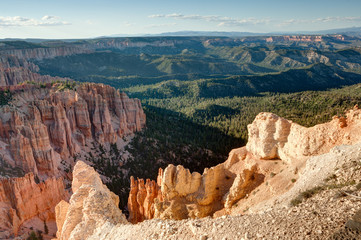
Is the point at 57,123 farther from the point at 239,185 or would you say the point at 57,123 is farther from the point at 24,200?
the point at 239,185

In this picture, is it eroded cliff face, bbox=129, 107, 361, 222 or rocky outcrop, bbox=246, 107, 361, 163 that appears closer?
rocky outcrop, bbox=246, 107, 361, 163

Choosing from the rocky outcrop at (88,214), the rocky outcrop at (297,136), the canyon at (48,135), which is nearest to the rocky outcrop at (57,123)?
the canyon at (48,135)

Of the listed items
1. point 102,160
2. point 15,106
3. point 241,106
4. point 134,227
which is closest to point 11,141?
point 15,106

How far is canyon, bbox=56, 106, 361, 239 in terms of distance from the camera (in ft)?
45.8

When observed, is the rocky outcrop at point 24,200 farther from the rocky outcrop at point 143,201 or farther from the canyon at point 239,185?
the rocky outcrop at point 143,201

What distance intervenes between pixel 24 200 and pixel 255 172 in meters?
25.7

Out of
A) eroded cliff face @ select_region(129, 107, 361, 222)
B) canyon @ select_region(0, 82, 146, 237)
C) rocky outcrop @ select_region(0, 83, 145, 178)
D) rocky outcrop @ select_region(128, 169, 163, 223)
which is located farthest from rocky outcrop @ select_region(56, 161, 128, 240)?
rocky outcrop @ select_region(0, 83, 145, 178)

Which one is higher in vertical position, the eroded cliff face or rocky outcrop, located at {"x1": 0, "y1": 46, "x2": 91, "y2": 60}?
rocky outcrop, located at {"x1": 0, "y1": 46, "x2": 91, "y2": 60}

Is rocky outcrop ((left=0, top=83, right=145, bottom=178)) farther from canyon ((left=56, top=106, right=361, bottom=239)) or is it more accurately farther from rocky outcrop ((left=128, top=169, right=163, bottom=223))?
rocky outcrop ((left=128, top=169, right=163, bottom=223))

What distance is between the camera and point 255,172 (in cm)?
2314

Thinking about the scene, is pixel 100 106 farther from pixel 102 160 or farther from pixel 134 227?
pixel 134 227

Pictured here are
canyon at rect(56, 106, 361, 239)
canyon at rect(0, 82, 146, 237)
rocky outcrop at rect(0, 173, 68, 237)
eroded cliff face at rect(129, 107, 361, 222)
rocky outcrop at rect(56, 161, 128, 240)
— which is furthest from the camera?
canyon at rect(0, 82, 146, 237)

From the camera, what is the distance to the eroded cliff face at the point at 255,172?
18.9 meters

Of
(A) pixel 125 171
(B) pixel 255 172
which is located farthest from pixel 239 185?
(A) pixel 125 171
